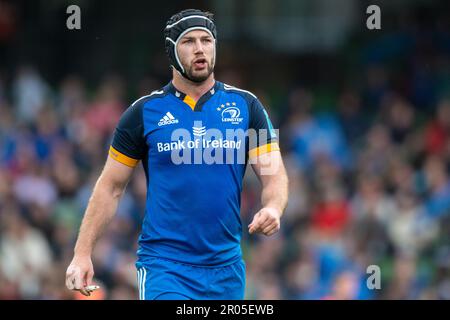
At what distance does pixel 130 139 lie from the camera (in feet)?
26.6

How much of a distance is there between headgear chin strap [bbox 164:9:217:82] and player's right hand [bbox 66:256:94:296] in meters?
1.47

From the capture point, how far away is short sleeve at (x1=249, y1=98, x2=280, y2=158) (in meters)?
8.09

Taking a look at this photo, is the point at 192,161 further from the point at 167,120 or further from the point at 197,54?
the point at 197,54

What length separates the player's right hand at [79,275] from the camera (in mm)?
7883

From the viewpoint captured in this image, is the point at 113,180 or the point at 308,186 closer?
the point at 113,180

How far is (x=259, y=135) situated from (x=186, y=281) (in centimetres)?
114

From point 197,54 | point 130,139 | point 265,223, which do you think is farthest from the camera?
point 130,139

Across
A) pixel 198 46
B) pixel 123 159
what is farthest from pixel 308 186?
pixel 198 46

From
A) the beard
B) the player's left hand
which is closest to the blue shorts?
the player's left hand

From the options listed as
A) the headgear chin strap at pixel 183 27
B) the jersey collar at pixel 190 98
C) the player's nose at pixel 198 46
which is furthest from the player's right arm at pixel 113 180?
the player's nose at pixel 198 46

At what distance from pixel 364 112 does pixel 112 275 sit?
5.90m

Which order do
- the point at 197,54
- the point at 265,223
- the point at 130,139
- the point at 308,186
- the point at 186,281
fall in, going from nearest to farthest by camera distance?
the point at 265,223
the point at 186,281
the point at 197,54
the point at 130,139
the point at 308,186

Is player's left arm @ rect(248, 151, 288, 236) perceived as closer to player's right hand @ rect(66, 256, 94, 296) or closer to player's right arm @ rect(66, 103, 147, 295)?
player's right arm @ rect(66, 103, 147, 295)

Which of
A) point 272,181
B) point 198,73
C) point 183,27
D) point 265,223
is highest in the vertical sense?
point 183,27
